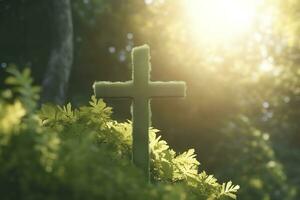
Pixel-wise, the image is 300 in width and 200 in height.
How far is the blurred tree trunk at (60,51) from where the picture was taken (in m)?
19.7

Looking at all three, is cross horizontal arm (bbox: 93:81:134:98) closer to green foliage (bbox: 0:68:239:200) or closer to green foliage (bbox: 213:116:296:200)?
green foliage (bbox: 0:68:239:200)

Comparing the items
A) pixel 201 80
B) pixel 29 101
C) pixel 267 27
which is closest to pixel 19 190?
pixel 29 101

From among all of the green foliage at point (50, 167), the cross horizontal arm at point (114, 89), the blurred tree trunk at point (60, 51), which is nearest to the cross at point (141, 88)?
the cross horizontal arm at point (114, 89)

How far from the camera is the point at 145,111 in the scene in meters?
6.04

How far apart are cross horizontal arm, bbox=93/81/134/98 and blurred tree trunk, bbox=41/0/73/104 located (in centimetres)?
1335

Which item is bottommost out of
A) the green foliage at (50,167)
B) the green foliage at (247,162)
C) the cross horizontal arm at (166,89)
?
the green foliage at (50,167)

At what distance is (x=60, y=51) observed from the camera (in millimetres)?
19922

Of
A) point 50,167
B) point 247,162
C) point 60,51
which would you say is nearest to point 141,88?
point 50,167

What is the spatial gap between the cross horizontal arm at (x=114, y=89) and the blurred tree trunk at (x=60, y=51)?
43.8ft

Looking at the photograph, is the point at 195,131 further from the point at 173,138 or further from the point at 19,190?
the point at 19,190

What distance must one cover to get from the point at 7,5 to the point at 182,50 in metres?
7.73

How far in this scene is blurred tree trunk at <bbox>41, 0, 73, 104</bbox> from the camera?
774 inches

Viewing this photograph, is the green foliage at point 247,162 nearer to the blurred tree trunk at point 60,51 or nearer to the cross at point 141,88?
the blurred tree trunk at point 60,51

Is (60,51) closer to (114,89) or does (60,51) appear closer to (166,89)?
(114,89)
